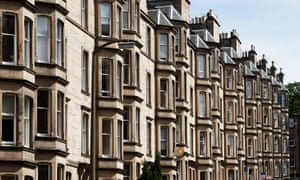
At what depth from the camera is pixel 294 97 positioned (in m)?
173

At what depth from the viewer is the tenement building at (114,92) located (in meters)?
39.2

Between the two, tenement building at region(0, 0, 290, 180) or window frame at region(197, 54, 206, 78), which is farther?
window frame at region(197, 54, 206, 78)

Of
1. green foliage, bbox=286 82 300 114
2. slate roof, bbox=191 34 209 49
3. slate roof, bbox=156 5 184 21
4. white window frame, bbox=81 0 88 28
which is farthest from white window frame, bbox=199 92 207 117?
green foliage, bbox=286 82 300 114

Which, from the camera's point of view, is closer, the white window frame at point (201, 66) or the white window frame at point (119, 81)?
the white window frame at point (119, 81)

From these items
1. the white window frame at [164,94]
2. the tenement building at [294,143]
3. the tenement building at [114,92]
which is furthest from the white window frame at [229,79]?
the tenement building at [294,143]

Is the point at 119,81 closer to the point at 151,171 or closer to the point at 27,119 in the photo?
the point at 151,171

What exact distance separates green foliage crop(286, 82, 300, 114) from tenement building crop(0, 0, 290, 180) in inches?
2818

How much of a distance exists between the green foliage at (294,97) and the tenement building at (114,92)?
235ft

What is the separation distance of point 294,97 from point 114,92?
125479 mm

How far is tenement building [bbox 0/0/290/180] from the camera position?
39.2 meters

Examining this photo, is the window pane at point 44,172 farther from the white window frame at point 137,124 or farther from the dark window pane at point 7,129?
the white window frame at point 137,124

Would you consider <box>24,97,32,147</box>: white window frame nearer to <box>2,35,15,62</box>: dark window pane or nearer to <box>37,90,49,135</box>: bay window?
<box>2,35,15,62</box>: dark window pane

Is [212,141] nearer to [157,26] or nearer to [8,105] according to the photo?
[157,26]

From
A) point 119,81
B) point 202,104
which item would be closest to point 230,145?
point 202,104
